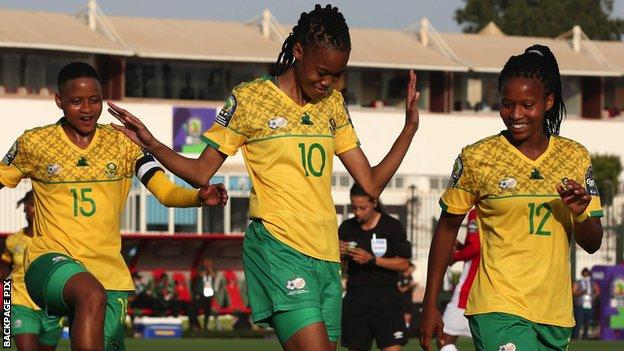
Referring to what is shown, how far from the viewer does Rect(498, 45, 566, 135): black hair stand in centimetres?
889

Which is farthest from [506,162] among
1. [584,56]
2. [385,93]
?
[584,56]

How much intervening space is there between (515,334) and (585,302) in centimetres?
2524

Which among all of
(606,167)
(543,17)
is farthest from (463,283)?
(543,17)

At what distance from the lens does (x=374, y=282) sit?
15711mm

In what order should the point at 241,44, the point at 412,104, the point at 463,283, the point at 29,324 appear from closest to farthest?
the point at 412,104, the point at 29,324, the point at 463,283, the point at 241,44

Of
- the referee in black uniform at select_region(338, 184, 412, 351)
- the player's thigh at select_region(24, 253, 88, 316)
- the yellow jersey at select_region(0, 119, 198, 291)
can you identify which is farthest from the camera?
the referee in black uniform at select_region(338, 184, 412, 351)

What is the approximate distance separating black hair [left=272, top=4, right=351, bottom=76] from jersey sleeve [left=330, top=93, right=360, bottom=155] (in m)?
0.41

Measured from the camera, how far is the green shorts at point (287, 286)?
8.93 meters

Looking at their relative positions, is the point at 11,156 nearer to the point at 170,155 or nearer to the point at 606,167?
the point at 170,155

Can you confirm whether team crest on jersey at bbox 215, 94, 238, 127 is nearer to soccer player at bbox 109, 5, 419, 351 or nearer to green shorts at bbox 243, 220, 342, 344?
soccer player at bbox 109, 5, 419, 351

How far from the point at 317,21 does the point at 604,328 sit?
24.2m

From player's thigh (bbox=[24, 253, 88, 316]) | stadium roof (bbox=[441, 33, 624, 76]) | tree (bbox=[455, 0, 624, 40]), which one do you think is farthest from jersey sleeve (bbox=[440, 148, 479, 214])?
tree (bbox=[455, 0, 624, 40])

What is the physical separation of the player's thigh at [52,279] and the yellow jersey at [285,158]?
1.47 m

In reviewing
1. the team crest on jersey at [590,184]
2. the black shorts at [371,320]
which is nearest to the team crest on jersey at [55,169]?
the team crest on jersey at [590,184]
